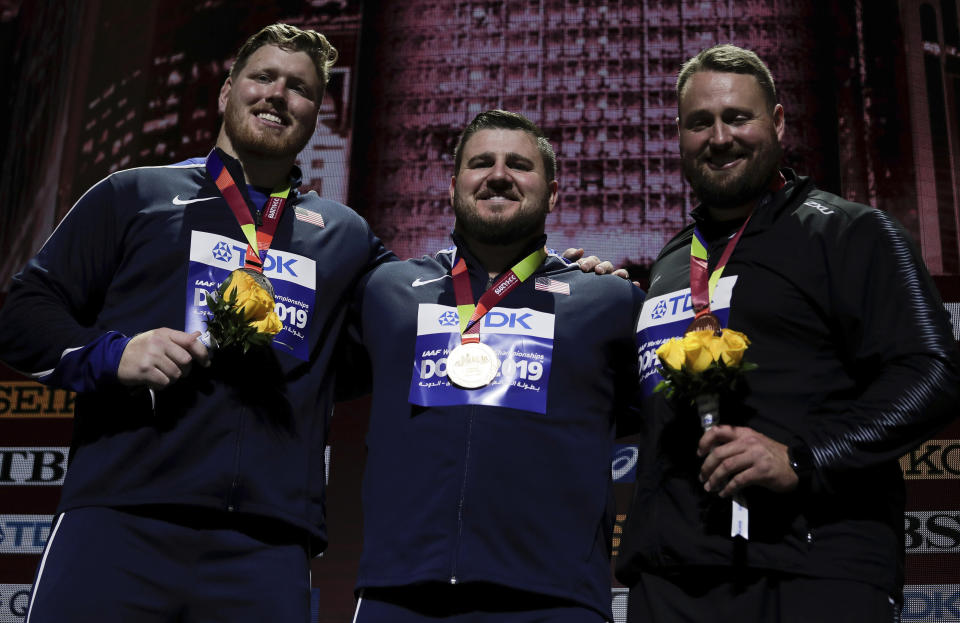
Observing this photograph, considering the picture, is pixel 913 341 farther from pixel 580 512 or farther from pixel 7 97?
pixel 7 97

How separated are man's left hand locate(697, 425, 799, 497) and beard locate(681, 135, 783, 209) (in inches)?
25.9

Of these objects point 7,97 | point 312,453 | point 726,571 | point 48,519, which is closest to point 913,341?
point 726,571

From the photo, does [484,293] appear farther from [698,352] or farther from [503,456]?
[698,352]

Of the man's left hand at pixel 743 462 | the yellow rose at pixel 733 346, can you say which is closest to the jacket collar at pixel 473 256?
the yellow rose at pixel 733 346

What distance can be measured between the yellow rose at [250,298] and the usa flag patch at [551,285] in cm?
73

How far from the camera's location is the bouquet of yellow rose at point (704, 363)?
1811mm

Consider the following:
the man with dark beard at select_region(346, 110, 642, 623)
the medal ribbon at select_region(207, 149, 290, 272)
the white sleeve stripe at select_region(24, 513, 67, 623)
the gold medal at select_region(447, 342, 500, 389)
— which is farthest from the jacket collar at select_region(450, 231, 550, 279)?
the white sleeve stripe at select_region(24, 513, 67, 623)

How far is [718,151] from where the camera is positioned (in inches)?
86.8

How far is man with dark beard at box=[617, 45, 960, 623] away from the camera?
1.79 meters

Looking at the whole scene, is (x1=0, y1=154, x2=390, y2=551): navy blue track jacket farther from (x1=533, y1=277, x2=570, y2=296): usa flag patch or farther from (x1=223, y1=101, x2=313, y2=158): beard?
(x1=533, y1=277, x2=570, y2=296): usa flag patch

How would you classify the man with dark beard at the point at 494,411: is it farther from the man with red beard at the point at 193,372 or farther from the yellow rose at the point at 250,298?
the yellow rose at the point at 250,298

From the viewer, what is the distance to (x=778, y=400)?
1928mm

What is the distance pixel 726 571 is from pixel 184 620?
3.90ft

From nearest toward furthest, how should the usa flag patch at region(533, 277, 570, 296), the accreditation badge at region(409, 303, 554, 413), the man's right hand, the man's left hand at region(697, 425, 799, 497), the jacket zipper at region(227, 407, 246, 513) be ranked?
1. the man's left hand at region(697, 425, 799, 497)
2. the man's right hand
3. the jacket zipper at region(227, 407, 246, 513)
4. the accreditation badge at region(409, 303, 554, 413)
5. the usa flag patch at region(533, 277, 570, 296)
